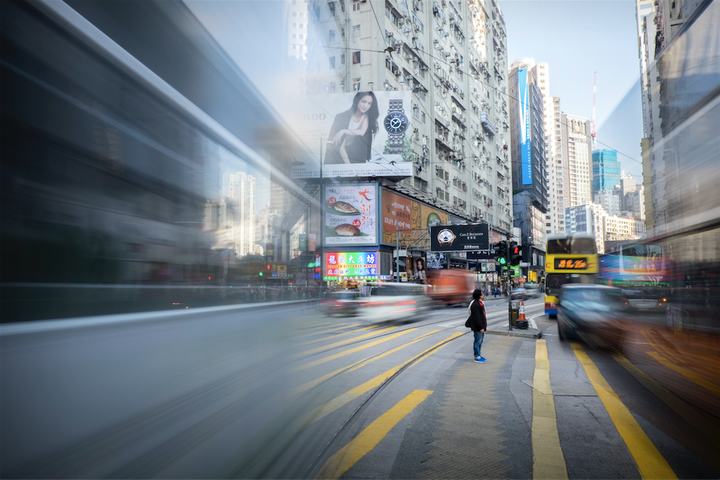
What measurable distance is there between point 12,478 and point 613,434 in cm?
495

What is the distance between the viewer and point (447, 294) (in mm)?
29250

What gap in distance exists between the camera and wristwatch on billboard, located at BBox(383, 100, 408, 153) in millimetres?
32625

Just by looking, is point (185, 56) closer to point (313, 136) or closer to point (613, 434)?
point (313, 136)

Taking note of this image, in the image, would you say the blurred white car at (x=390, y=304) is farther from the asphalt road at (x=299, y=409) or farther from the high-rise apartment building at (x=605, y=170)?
the high-rise apartment building at (x=605, y=170)

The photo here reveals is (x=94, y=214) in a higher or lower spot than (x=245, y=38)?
Result: lower

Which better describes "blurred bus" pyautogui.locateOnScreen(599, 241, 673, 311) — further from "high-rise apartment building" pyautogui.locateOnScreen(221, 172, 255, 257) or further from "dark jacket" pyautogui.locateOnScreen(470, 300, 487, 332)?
"high-rise apartment building" pyautogui.locateOnScreen(221, 172, 255, 257)

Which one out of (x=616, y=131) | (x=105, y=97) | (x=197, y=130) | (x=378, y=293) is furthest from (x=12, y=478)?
(x=378, y=293)

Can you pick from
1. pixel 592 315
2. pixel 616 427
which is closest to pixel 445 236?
pixel 592 315

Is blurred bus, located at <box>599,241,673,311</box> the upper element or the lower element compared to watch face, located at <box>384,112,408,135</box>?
lower

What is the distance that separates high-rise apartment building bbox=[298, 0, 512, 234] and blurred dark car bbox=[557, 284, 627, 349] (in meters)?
14.8

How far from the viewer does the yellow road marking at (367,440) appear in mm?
3690

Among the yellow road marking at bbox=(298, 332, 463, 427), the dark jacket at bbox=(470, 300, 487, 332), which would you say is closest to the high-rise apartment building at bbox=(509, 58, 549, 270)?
the dark jacket at bbox=(470, 300, 487, 332)

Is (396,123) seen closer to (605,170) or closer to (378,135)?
(378,135)

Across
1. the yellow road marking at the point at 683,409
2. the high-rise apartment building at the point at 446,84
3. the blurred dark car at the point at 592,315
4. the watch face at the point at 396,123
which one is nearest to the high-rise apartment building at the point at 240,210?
the yellow road marking at the point at 683,409
